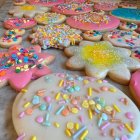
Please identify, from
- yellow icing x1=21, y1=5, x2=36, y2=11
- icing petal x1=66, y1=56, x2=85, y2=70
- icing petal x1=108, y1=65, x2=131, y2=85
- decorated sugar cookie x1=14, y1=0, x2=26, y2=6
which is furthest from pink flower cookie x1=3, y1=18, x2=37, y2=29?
icing petal x1=108, y1=65, x2=131, y2=85

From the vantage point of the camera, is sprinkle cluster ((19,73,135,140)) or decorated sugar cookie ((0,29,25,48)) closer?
sprinkle cluster ((19,73,135,140))

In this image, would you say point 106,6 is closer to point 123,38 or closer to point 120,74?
point 123,38

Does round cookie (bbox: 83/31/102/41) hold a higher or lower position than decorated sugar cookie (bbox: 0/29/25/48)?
higher

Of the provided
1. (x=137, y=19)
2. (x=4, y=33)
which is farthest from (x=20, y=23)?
(x=137, y=19)

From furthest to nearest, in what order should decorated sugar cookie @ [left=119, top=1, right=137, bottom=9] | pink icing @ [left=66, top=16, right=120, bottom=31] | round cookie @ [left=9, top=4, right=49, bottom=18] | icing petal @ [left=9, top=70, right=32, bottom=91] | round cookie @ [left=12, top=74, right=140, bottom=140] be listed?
1. decorated sugar cookie @ [left=119, top=1, right=137, bottom=9]
2. round cookie @ [left=9, top=4, right=49, bottom=18]
3. pink icing @ [left=66, top=16, right=120, bottom=31]
4. icing petal @ [left=9, top=70, right=32, bottom=91]
5. round cookie @ [left=12, top=74, right=140, bottom=140]

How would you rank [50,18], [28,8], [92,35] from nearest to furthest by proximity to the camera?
[92,35], [50,18], [28,8]

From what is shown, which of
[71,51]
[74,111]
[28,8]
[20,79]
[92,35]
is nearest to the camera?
[74,111]

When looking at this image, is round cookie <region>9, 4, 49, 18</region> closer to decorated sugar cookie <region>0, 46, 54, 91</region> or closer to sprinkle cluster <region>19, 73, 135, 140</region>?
decorated sugar cookie <region>0, 46, 54, 91</region>

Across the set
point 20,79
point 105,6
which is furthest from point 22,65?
point 105,6
